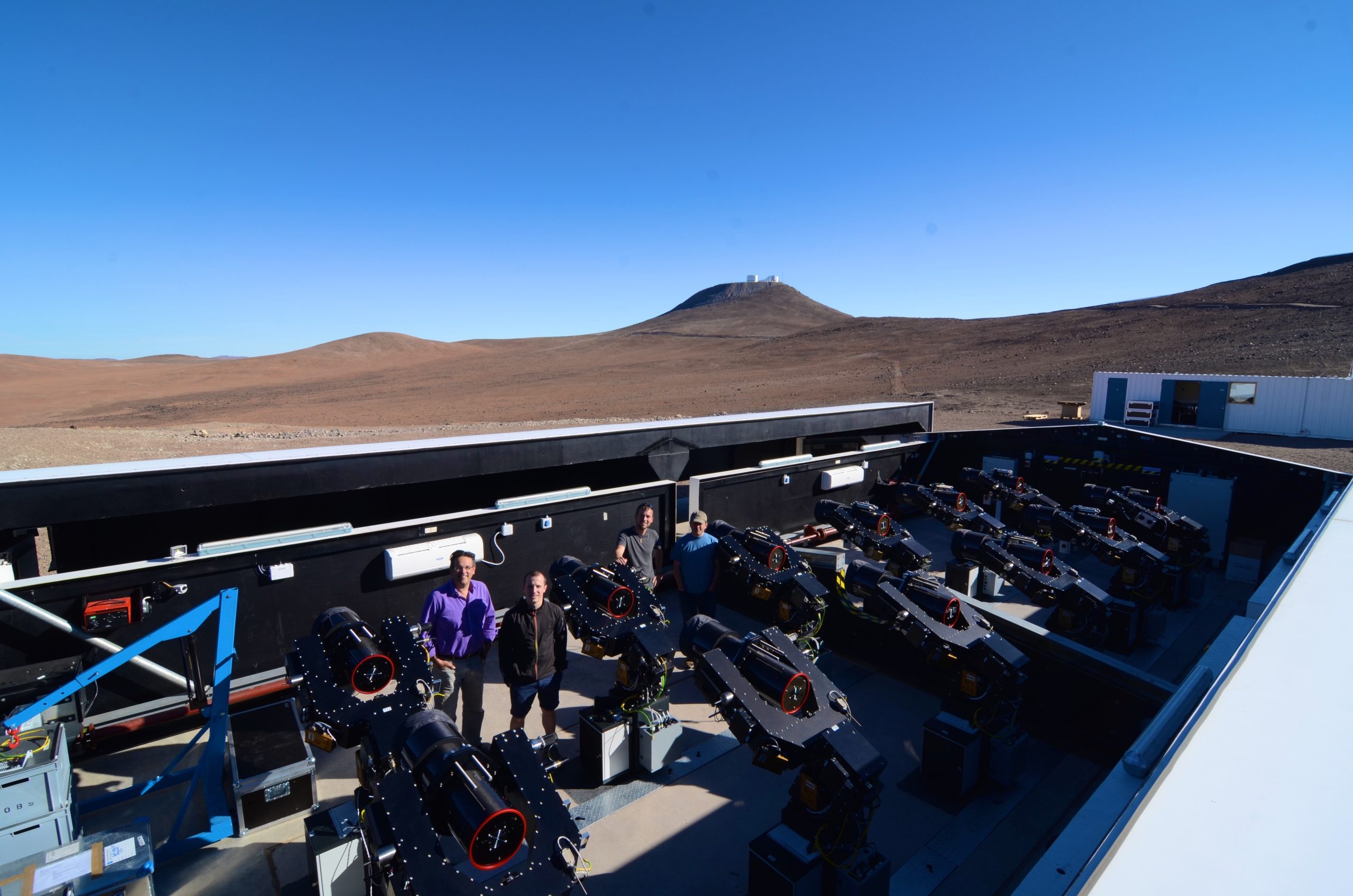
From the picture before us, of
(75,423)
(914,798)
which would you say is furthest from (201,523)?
(75,423)

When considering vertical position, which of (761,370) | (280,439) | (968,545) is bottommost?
(280,439)

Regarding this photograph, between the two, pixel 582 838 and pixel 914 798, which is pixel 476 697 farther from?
pixel 914 798

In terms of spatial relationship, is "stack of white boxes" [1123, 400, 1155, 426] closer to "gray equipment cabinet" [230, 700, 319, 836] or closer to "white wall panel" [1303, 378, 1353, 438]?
"white wall panel" [1303, 378, 1353, 438]

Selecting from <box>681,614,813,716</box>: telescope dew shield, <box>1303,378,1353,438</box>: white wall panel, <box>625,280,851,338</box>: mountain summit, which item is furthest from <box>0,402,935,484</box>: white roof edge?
<box>625,280,851,338</box>: mountain summit

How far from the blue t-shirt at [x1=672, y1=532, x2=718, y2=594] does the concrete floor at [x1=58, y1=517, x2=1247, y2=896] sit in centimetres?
123

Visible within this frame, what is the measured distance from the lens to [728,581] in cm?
864

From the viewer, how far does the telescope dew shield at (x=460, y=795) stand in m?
2.77

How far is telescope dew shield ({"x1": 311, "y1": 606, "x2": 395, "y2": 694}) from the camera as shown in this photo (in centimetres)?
386

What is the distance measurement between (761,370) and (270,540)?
4753cm

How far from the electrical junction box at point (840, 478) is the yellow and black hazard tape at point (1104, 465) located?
13.4 ft

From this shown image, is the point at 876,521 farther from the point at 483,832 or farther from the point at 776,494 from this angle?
the point at 483,832

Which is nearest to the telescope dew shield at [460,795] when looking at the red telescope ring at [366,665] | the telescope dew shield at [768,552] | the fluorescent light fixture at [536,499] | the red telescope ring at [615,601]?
the red telescope ring at [366,665]

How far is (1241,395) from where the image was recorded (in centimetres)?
1719

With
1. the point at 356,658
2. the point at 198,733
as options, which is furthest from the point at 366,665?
the point at 198,733
